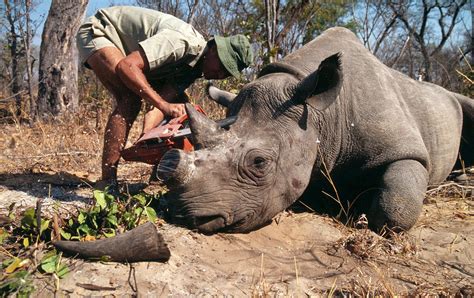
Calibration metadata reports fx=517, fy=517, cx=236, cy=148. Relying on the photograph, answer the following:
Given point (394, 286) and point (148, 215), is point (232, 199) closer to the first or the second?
point (148, 215)

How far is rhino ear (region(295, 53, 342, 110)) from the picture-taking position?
3.78 meters

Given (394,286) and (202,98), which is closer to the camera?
(394,286)

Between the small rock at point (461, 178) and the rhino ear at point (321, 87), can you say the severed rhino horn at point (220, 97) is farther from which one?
the small rock at point (461, 178)

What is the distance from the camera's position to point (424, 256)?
3658 mm

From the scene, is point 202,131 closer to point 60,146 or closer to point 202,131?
point 202,131

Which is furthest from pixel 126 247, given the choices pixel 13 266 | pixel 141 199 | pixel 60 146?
pixel 60 146

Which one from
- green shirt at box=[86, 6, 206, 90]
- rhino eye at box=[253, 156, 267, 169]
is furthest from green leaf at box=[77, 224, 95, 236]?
green shirt at box=[86, 6, 206, 90]

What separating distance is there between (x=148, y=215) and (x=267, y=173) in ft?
2.87

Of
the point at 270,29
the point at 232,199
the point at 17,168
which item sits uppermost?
the point at 270,29

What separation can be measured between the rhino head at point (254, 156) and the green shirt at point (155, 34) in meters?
0.85

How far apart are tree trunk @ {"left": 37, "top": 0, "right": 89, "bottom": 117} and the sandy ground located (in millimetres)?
5397

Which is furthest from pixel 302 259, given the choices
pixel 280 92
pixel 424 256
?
pixel 280 92

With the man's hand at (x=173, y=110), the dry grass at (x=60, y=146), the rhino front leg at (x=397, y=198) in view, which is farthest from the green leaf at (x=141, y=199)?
the dry grass at (x=60, y=146)

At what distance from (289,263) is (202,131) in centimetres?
106
